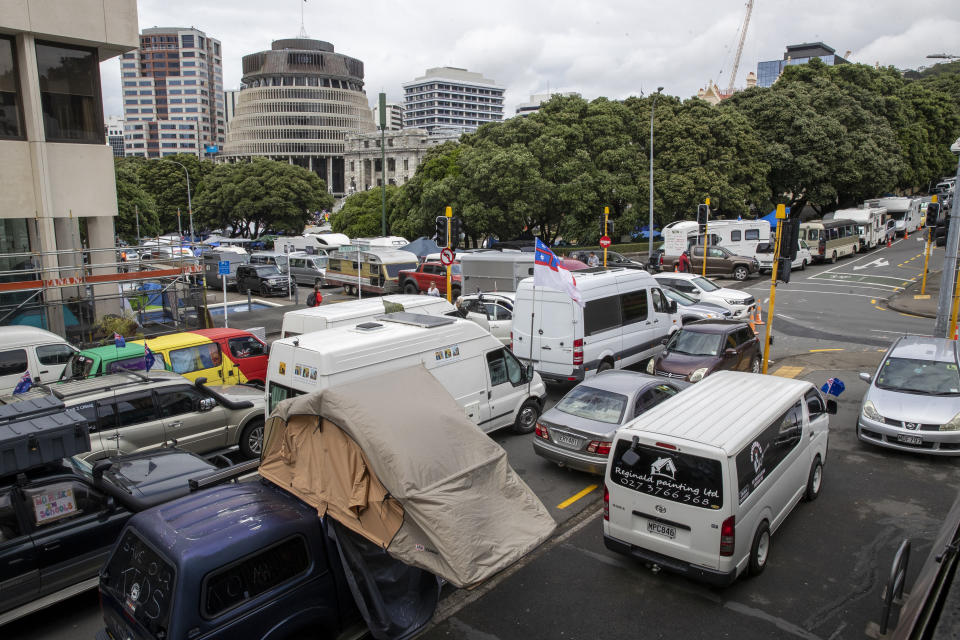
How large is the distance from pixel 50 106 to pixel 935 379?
23422 mm

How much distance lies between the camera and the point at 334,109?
490ft

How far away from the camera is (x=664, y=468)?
6875 mm

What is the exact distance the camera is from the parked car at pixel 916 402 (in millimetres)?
10297

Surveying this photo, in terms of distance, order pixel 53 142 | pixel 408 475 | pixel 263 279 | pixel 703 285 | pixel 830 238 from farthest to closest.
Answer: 1. pixel 830 238
2. pixel 263 279
3. pixel 703 285
4. pixel 53 142
5. pixel 408 475

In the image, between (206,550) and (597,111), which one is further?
(597,111)

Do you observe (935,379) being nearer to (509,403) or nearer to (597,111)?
(509,403)

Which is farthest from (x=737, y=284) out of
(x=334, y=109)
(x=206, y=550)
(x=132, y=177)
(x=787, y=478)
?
(x=334, y=109)

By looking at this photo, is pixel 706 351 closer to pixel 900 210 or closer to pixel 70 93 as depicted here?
pixel 70 93

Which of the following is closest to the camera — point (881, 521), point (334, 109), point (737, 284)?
point (881, 521)

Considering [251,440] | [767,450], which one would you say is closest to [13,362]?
[251,440]

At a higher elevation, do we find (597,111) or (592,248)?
(597,111)

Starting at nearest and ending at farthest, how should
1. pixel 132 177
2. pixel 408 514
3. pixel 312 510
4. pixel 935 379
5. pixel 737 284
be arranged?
1. pixel 408 514
2. pixel 312 510
3. pixel 935 379
4. pixel 737 284
5. pixel 132 177

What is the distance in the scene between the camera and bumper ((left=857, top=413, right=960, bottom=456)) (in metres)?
10.2

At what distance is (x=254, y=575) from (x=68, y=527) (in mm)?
3230
